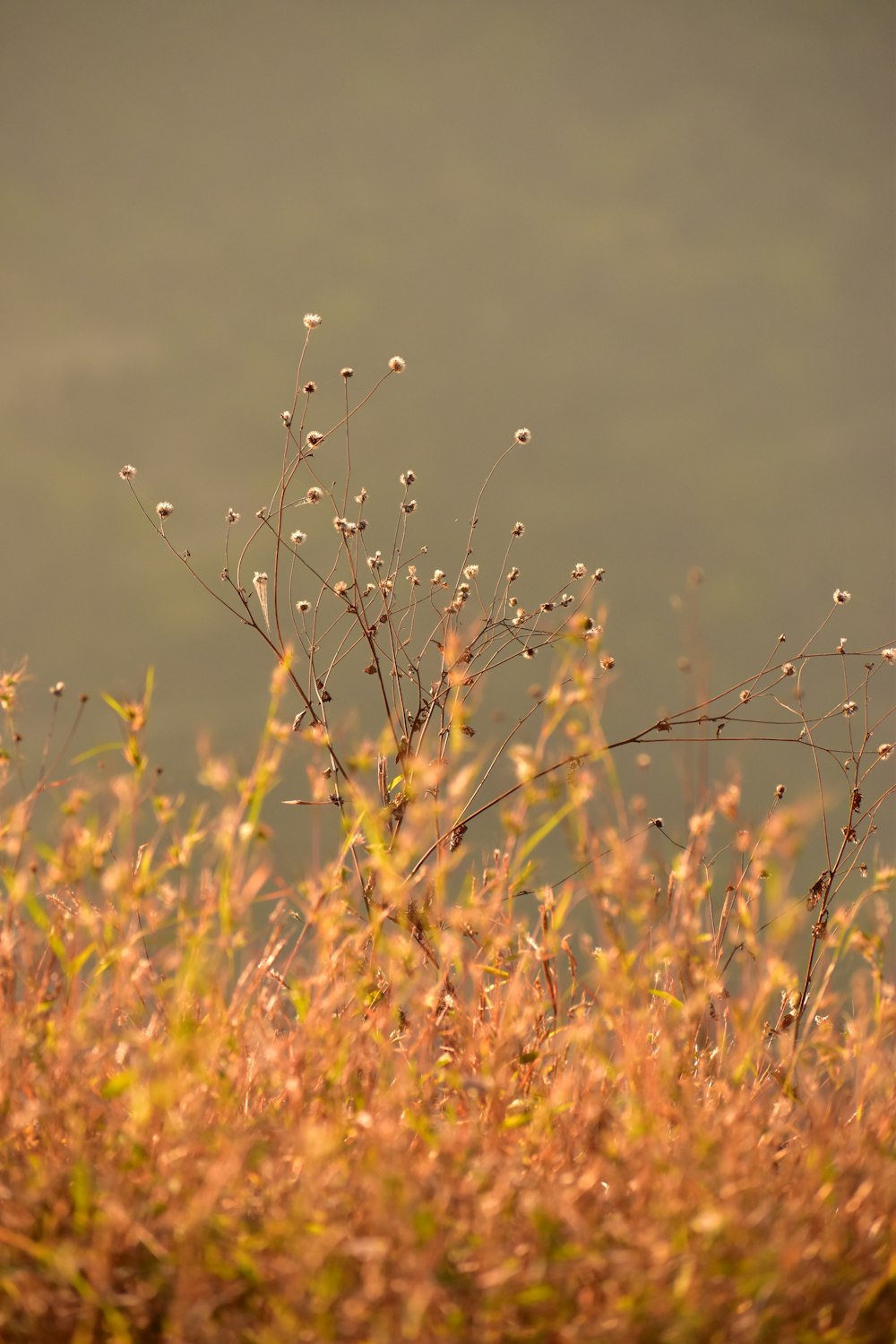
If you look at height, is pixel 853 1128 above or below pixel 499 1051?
below

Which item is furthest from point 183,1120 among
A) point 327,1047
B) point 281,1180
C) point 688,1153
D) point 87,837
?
point 688,1153

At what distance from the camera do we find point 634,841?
149 centimetres

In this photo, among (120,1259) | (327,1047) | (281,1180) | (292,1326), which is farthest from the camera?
(327,1047)

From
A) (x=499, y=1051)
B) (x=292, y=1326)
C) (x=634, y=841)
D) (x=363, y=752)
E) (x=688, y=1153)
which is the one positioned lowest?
(x=292, y=1326)

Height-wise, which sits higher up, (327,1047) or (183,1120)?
(327,1047)

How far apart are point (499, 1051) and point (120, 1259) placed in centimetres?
61

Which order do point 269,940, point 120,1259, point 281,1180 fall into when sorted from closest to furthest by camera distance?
point 120,1259, point 281,1180, point 269,940

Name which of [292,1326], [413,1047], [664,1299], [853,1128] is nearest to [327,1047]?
[413,1047]

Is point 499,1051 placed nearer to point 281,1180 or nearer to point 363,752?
point 281,1180

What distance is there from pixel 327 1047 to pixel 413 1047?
0.51ft

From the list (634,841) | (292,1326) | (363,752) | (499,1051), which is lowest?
(292,1326)

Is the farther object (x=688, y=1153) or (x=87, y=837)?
(x=87, y=837)

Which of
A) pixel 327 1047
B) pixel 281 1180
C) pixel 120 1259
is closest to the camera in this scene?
pixel 120 1259

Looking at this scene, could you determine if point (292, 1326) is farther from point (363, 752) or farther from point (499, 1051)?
point (363, 752)
